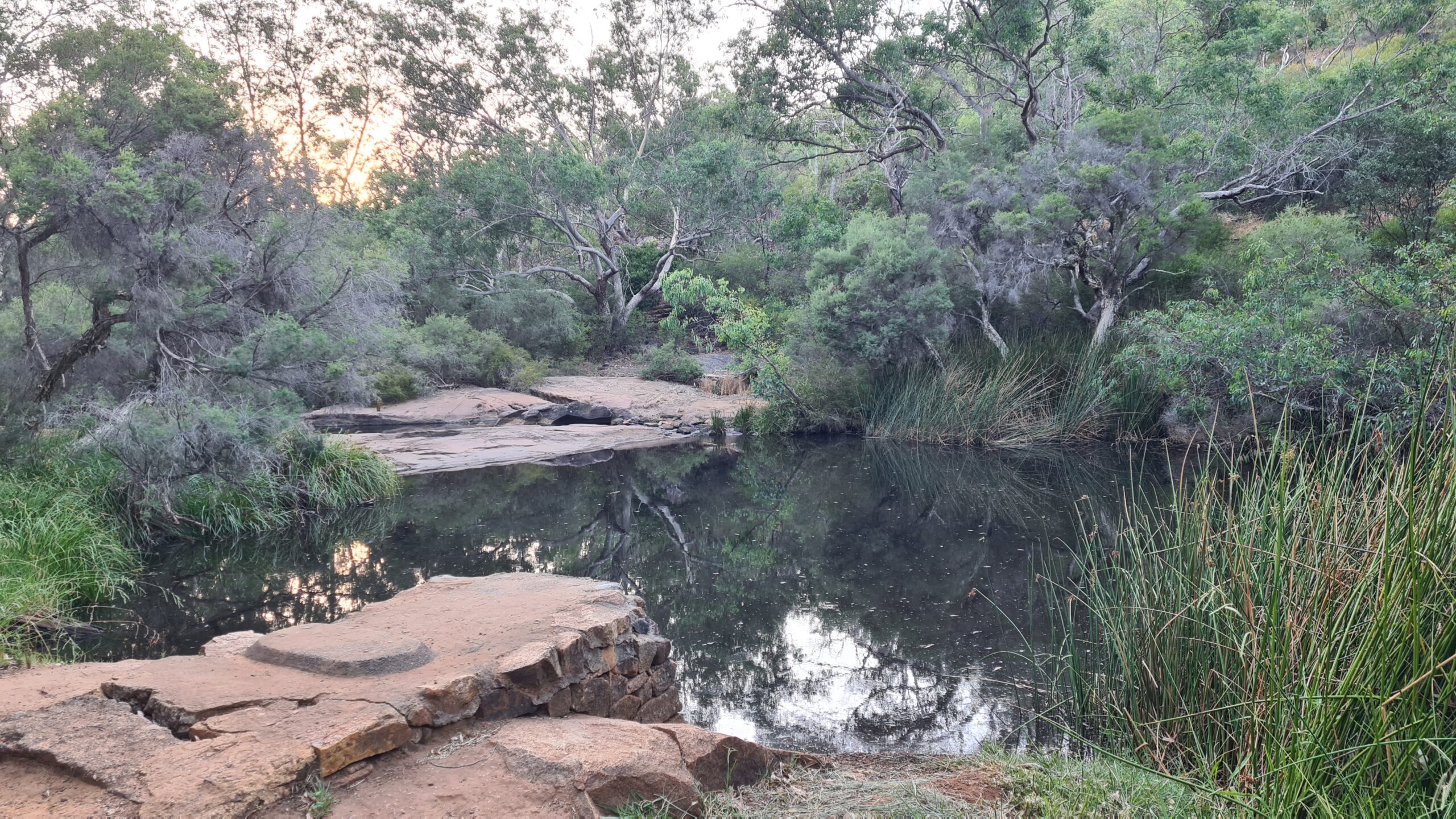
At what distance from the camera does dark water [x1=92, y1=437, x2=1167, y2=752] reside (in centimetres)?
422

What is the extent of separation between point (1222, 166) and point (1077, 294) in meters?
3.00

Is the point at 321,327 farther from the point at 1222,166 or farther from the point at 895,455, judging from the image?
the point at 1222,166

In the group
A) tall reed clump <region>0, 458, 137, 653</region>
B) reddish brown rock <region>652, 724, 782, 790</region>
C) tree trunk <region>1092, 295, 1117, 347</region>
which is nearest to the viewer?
reddish brown rock <region>652, 724, 782, 790</region>

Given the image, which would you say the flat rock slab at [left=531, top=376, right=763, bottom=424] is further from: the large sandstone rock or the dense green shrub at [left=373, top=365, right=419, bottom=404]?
the large sandstone rock

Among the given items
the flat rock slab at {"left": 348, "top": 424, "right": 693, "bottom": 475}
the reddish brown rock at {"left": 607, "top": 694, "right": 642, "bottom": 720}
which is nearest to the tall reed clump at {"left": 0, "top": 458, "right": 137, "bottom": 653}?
the reddish brown rock at {"left": 607, "top": 694, "right": 642, "bottom": 720}

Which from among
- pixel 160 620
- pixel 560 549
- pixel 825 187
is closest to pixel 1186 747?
pixel 560 549

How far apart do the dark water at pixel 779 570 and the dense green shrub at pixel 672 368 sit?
6.35 m

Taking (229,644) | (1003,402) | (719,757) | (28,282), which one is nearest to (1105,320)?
(1003,402)

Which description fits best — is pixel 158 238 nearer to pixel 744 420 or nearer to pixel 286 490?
pixel 286 490

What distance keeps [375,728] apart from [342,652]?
711 millimetres

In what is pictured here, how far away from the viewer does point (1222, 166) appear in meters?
12.9

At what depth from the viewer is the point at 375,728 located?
259 centimetres

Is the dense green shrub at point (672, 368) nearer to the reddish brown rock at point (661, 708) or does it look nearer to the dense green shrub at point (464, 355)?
the dense green shrub at point (464, 355)

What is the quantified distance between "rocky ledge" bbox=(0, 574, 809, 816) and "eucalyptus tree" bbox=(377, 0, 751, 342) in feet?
48.5
